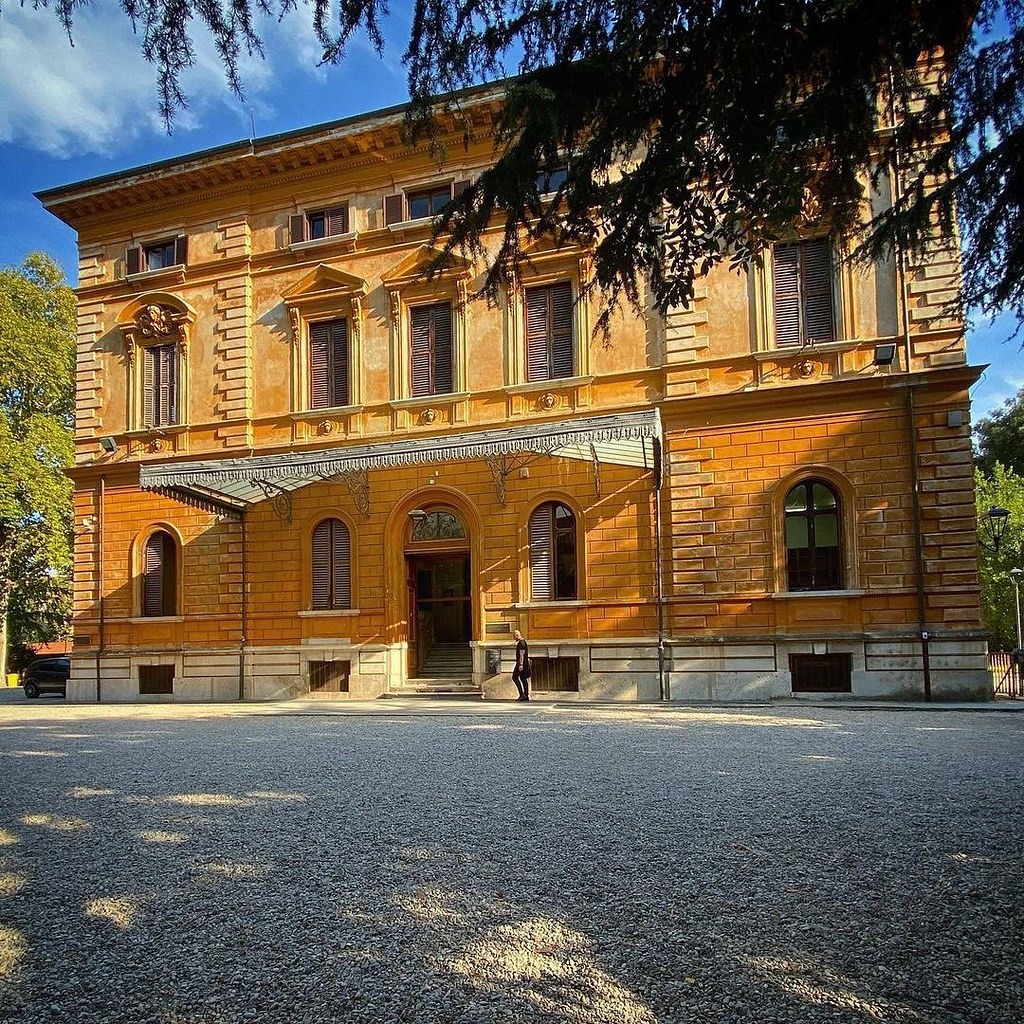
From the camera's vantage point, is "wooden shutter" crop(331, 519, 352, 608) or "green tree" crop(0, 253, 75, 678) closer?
"wooden shutter" crop(331, 519, 352, 608)

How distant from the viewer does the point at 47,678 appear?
27344 mm

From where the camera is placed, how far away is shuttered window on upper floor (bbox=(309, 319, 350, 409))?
20.5 m

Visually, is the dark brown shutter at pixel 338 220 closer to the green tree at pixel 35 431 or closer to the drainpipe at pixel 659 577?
the drainpipe at pixel 659 577

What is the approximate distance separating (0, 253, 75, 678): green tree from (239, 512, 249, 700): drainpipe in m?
13.7

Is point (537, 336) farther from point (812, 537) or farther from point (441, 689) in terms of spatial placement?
point (441, 689)

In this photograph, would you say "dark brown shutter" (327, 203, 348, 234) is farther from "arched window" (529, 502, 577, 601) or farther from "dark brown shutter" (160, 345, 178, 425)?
"arched window" (529, 502, 577, 601)

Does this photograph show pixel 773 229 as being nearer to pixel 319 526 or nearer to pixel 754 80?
pixel 754 80

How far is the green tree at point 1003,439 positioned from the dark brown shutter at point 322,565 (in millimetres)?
30635

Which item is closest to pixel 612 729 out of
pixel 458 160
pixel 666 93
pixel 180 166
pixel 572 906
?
pixel 572 906

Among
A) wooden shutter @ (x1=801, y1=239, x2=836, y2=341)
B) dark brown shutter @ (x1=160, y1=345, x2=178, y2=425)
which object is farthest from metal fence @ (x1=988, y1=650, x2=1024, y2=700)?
dark brown shutter @ (x1=160, y1=345, x2=178, y2=425)

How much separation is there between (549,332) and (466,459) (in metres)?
3.39

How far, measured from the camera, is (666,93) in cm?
480

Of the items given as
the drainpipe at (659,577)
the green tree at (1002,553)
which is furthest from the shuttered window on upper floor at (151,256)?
the green tree at (1002,553)

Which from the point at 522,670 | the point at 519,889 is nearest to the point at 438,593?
the point at 522,670
